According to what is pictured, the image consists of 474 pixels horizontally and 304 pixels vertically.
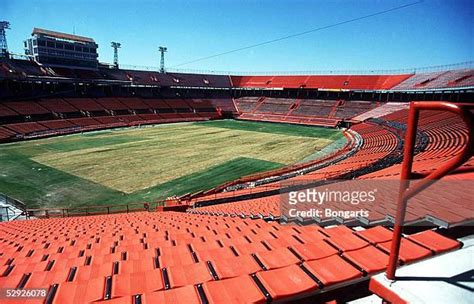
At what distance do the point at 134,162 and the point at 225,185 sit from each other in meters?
11.3

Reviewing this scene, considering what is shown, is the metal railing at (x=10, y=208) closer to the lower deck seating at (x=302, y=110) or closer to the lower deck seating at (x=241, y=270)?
the lower deck seating at (x=241, y=270)

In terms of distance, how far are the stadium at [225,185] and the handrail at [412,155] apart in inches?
0.6

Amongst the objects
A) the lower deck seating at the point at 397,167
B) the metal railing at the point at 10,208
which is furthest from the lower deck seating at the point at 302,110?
the metal railing at the point at 10,208

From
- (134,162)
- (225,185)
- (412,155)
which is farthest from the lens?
(134,162)

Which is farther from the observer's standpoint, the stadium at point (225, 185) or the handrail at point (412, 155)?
the stadium at point (225, 185)

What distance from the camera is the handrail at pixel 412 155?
1.94 metres

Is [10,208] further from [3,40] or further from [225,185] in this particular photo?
[3,40]

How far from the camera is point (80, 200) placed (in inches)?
750

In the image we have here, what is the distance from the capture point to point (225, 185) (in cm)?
2083

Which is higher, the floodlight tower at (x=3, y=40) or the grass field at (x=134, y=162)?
the floodlight tower at (x=3, y=40)

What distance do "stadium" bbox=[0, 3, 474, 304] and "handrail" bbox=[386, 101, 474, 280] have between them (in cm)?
2

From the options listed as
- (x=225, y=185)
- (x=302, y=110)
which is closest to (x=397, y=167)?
Result: (x=225, y=185)

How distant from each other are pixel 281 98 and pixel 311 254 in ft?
229

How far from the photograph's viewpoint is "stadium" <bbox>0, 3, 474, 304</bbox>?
2900 mm
